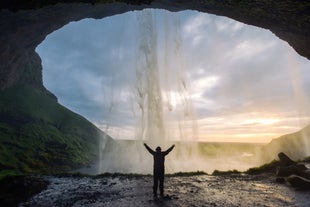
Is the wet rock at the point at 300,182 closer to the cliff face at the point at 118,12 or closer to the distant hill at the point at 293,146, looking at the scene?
the cliff face at the point at 118,12

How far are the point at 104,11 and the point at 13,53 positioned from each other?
32.8 m

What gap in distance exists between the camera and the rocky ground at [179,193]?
14734 mm

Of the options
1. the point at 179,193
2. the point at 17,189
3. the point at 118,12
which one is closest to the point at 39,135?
the point at 118,12

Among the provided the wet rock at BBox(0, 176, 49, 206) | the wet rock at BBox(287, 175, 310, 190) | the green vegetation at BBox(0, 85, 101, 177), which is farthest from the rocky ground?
the green vegetation at BBox(0, 85, 101, 177)

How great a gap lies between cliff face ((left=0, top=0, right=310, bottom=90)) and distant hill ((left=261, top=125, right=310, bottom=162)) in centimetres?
5613

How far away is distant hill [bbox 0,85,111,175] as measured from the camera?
6157cm

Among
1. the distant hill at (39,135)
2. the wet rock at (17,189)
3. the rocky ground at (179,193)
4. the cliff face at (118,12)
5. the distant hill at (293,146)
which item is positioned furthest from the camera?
the distant hill at (293,146)

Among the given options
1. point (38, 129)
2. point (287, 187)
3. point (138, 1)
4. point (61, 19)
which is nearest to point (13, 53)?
point (61, 19)

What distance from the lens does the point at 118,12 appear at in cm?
5388

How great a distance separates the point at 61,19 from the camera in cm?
5094

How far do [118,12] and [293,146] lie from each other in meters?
71.2

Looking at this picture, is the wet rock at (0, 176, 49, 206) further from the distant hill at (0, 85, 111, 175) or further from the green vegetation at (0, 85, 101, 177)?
the distant hill at (0, 85, 111, 175)

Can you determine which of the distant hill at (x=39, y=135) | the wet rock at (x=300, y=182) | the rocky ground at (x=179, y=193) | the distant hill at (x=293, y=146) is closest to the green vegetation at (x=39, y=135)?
the distant hill at (x=39, y=135)

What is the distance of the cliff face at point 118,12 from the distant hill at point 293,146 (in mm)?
56133
